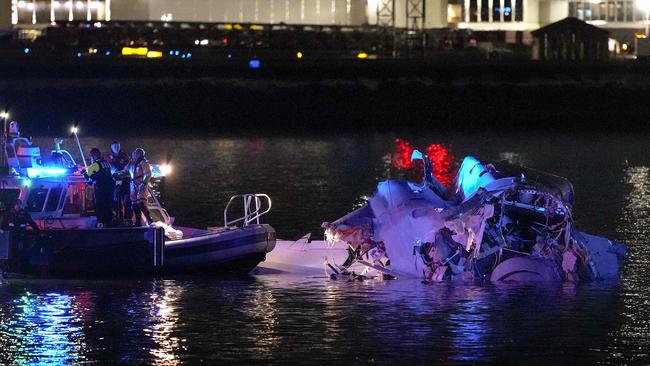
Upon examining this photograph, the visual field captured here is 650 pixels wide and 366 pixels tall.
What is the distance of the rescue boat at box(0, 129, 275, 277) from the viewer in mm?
26359

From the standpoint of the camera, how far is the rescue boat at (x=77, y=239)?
26359mm

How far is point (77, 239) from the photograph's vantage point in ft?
86.5

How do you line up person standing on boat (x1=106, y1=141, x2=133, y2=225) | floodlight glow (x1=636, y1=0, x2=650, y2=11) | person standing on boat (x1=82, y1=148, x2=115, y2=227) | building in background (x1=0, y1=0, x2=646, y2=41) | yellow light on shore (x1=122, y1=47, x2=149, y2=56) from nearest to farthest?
person standing on boat (x1=82, y1=148, x2=115, y2=227) < person standing on boat (x1=106, y1=141, x2=133, y2=225) < yellow light on shore (x1=122, y1=47, x2=149, y2=56) < floodlight glow (x1=636, y1=0, x2=650, y2=11) < building in background (x1=0, y1=0, x2=646, y2=41)

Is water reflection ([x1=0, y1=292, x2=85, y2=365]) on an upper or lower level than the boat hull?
lower

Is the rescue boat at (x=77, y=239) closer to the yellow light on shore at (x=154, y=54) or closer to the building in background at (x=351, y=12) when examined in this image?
the yellow light on shore at (x=154, y=54)

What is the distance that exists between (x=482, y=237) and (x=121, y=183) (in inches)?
264

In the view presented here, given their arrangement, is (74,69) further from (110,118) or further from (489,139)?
(489,139)

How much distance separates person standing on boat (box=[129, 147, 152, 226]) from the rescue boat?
44 centimetres

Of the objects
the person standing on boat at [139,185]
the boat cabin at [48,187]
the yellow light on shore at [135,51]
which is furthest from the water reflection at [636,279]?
the yellow light on shore at [135,51]

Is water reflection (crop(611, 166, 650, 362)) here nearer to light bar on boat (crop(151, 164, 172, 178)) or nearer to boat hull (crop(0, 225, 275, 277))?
boat hull (crop(0, 225, 275, 277))

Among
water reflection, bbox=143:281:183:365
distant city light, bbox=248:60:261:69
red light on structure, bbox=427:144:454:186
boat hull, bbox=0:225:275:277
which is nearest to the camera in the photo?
water reflection, bbox=143:281:183:365

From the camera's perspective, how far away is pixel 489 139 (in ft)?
250

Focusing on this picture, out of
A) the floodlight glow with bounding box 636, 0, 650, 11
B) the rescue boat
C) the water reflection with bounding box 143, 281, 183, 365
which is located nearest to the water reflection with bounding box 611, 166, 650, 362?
the water reflection with bounding box 143, 281, 183, 365

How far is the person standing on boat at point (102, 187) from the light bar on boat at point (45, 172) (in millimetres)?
615
